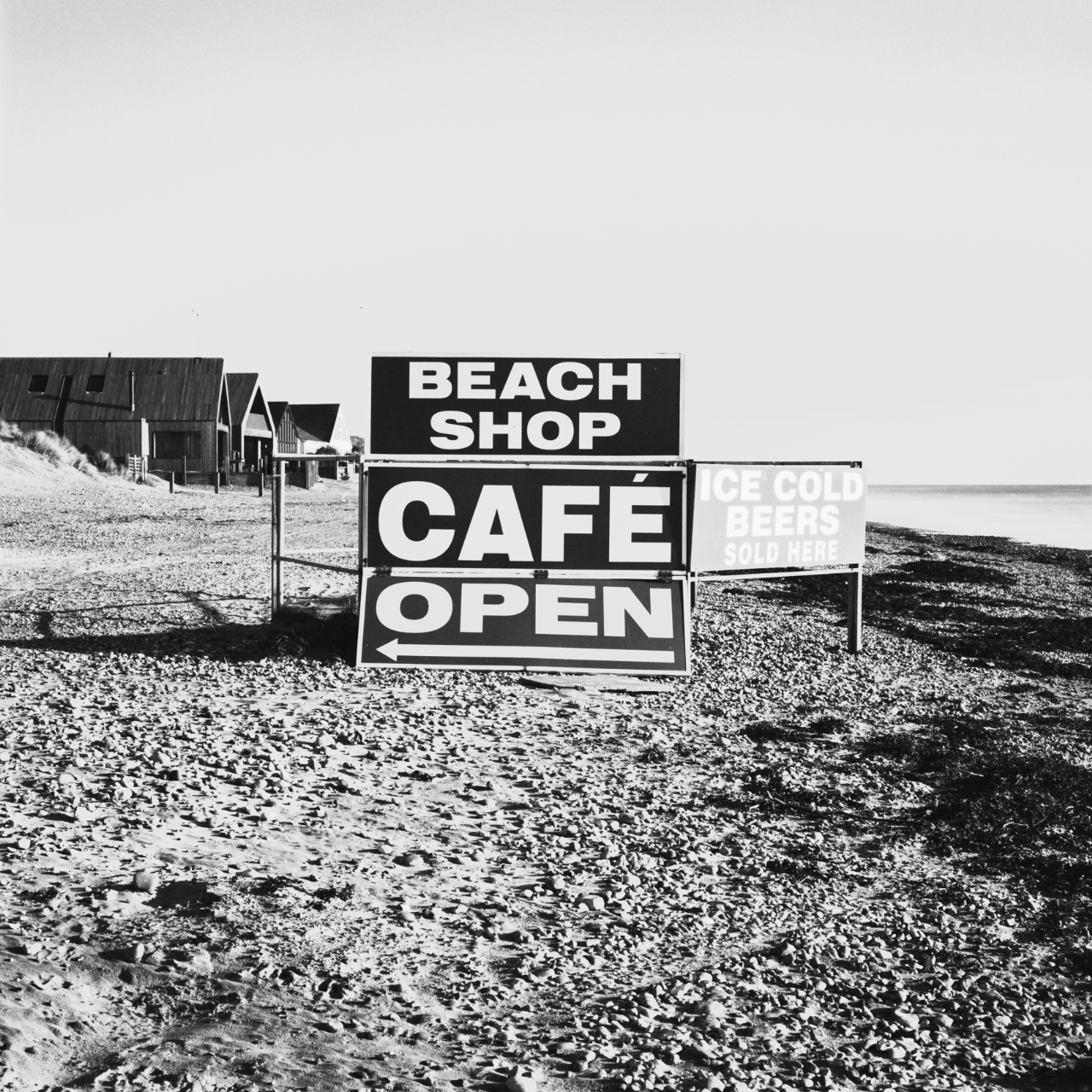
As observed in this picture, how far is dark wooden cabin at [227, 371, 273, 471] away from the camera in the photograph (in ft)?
186

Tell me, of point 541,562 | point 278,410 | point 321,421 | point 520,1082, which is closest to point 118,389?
point 278,410

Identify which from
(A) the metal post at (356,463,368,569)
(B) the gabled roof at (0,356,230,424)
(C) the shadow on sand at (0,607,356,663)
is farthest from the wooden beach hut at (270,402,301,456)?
(A) the metal post at (356,463,368,569)

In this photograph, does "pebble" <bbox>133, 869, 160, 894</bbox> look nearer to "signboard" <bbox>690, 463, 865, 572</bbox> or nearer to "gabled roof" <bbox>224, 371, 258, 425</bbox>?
"signboard" <bbox>690, 463, 865, 572</bbox>

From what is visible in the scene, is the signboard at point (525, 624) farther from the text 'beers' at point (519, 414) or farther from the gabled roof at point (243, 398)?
the gabled roof at point (243, 398)

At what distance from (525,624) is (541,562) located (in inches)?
23.2

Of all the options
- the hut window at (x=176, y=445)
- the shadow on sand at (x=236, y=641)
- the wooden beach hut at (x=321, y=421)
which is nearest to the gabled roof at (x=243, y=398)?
the hut window at (x=176, y=445)

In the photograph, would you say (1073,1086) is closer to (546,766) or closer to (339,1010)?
(339,1010)

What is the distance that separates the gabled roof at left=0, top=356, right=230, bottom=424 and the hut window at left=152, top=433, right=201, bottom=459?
848mm

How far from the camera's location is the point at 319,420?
3258 inches

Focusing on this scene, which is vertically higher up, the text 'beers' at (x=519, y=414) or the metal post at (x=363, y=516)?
the text 'beers' at (x=519, y=414)

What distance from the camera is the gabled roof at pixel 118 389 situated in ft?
175

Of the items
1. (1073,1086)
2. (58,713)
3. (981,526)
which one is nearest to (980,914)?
(1073,1086)

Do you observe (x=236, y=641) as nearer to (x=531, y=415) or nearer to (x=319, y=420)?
(x=531, y=415)

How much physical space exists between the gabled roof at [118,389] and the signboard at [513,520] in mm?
→ 46508
